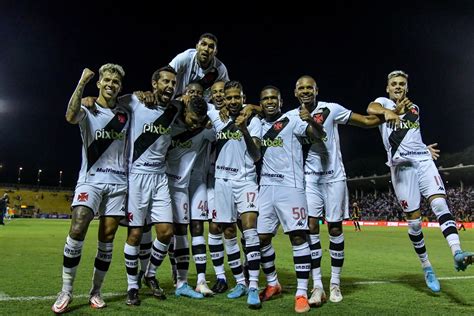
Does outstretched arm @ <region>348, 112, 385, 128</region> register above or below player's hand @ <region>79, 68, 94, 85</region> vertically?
below

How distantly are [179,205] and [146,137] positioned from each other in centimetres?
113

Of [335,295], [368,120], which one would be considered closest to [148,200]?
[335,295]

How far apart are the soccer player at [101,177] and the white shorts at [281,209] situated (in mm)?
1855

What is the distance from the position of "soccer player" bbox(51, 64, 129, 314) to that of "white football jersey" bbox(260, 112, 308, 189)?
1.93 metres

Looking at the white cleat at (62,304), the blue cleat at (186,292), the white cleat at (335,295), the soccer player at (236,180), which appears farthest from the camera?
the soccer player at (236,180)

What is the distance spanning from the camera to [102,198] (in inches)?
215

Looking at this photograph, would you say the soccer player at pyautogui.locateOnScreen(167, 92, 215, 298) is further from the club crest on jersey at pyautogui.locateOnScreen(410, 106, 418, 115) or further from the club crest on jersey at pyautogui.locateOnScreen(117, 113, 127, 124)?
the club crest on jersey at pyautogui.locateOnScreen(410, 106, 418, 115)

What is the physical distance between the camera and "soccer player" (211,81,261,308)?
237 inches

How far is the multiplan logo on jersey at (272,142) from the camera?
6.06m

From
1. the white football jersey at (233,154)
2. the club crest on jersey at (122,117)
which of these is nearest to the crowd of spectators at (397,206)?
the white football jersey at (233,154)

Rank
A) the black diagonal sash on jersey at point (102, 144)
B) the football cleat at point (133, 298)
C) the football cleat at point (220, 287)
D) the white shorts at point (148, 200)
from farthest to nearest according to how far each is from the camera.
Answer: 1. the football cleat at point (220, 287)
2. the white shorts at point (148, 200)
3. the black diagonal sash on jersey at point (102, 144)
4. the football cleat at point (133, 298)

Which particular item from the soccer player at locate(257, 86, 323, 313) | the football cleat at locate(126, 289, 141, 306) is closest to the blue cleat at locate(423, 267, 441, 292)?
the soccer player at locate(257, 86, 323, 313)

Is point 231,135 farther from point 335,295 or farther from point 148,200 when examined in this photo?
point 335,295

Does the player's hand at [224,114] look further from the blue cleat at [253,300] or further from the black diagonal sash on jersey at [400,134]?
the black diagonal sash on jersey at [400,134]
